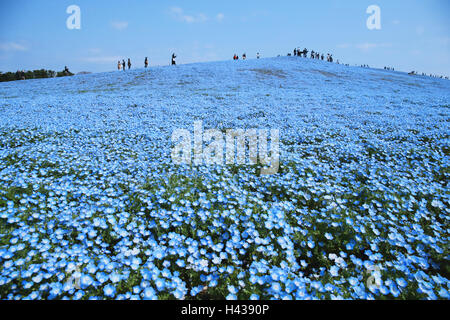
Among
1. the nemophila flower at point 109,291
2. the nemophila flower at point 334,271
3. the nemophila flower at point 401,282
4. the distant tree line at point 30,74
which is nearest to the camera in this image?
the nemophila flower at point 109,291

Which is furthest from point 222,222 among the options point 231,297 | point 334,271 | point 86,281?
point 86,281

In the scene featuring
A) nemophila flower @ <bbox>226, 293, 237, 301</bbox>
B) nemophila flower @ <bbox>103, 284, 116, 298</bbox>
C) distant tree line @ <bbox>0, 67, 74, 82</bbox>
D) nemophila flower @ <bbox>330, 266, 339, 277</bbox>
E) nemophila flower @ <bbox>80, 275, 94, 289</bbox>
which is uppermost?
distant tree line @ <bbox>0, 67, 74, 82</bbox>

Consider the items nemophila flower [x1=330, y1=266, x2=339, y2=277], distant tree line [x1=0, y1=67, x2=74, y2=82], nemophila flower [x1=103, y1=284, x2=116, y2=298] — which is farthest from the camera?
distant tree line [x1=0, y1=67, x2=74, y2=82]

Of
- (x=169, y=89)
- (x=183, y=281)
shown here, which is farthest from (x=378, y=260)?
(x=169, y=89)

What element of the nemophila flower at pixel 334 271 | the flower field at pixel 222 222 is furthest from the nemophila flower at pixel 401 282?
the nemophila flower at pixel 334 271

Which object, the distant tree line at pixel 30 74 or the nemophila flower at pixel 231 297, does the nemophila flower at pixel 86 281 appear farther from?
the distant tree line at pixel 30 74

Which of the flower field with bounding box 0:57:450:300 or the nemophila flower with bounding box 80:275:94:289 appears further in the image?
the flower field with bounding box 0:57:450:300

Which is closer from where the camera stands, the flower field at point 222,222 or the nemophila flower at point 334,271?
the flower field at point 222,222

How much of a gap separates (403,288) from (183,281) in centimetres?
283

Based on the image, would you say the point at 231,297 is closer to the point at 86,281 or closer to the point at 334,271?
the point at 334,271

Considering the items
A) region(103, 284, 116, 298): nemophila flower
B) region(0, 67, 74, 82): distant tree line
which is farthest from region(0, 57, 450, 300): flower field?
region(0, 67, 74, 82): distant tree line

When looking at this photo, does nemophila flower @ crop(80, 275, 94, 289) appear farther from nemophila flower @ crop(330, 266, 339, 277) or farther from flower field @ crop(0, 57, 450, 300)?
nemophila flower @ crop(330, 266, 339, 277)
